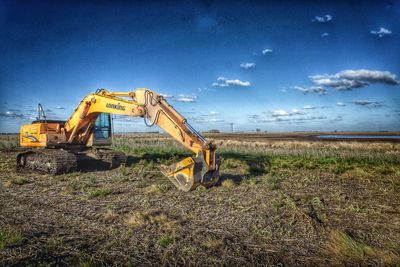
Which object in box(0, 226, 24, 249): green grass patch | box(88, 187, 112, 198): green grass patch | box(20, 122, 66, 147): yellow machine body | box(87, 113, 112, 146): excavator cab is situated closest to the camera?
box(0, 226, 24, 249): green grass patch

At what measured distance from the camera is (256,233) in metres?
6.33

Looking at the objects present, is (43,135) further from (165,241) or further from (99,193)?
(165,241)

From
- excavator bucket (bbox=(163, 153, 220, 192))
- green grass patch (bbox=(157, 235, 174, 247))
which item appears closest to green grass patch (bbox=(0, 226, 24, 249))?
green grass patch (bbox=(157, 235, 174, 247))

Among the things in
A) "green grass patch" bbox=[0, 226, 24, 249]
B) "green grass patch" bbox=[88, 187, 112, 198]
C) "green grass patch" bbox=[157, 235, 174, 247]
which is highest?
"green grass patch" bbox=[88, 187, 112, 198]

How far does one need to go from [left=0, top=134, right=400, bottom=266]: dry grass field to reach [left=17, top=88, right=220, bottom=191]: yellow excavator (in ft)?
2.38

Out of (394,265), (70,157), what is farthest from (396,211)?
(70,157)

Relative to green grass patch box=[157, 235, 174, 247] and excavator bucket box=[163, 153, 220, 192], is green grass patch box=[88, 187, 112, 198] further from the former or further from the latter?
green grass patch box=[157, 235, 174, 247]

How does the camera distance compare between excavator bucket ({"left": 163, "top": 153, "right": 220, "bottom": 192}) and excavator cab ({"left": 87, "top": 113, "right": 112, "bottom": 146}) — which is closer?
Result: excavator bucket ({"left": 163, "top": 153, "right": 220, "bottom": 192})

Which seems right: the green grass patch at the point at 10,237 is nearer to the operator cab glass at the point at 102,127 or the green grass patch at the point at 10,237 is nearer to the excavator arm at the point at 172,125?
the excavator arm at the point at 172,125

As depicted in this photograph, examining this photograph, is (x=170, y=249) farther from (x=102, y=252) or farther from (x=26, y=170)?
(x=26, y=170)

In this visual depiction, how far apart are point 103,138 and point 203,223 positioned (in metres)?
11.3

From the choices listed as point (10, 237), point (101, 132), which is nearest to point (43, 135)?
point (101, 132)

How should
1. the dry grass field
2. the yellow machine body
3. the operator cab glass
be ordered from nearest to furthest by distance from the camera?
1. the dry grass field
2. the yellow machine body
3. the operator cab glass

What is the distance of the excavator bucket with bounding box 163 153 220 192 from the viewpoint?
32.8ft
